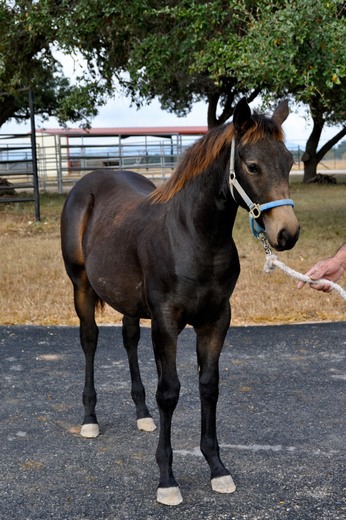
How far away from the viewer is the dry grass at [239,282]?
749cm

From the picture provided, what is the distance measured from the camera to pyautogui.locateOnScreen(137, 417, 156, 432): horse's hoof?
451cm

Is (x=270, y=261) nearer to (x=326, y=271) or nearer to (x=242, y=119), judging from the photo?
(x=326, y=271)

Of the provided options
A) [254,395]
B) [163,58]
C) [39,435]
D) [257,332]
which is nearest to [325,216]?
[163,58]

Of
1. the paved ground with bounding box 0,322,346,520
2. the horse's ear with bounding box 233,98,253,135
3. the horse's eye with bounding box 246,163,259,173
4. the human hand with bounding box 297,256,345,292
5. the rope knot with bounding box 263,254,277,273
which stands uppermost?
the horse's ear with bounding box 233,98,253,135

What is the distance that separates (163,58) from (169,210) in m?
8.09

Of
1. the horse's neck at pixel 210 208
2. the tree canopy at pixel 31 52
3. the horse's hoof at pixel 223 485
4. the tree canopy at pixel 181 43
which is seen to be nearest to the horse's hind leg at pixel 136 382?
the horse's hoof at pixel 223 485

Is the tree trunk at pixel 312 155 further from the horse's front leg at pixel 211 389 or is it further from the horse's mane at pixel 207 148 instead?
the horse's front leg at pixel 211 389

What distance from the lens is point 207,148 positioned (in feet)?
11.2

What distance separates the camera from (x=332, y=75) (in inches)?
335

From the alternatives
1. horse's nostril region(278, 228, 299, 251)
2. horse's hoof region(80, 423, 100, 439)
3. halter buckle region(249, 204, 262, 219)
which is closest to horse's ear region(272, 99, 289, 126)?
halter buckle region(249, 204, 262, 219)

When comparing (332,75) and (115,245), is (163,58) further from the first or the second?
(115,245)

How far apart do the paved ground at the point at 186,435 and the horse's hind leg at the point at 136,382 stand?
0.09m

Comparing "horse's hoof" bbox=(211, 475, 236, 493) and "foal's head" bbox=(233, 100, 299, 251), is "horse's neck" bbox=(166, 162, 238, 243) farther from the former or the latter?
"horse's hoof" bbox=(211, 475, 236, 493)

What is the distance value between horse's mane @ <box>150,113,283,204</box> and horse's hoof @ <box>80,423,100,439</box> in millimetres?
1685
